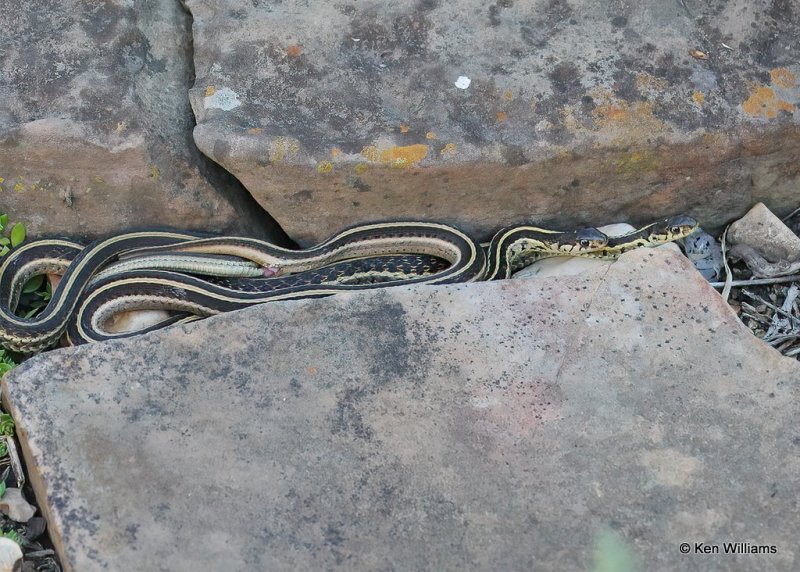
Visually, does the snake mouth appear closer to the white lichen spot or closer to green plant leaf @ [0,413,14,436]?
the white lichen spot

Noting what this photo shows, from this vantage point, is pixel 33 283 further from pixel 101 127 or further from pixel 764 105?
pixel 764 105

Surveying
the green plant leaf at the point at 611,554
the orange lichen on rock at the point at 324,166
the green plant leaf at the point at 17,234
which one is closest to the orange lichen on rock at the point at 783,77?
the orange lichen on rock at the point at 324,166

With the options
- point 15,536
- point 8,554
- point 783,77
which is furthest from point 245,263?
point 783,77

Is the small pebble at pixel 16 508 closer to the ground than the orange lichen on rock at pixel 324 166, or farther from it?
closer to the ground

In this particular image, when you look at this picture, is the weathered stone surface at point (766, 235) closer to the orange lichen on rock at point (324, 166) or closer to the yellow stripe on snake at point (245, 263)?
the yellow stripe on snake at point (245, 263)

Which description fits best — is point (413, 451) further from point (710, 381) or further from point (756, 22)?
point (756, 22)

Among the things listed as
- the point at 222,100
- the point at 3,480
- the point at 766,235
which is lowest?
the point at 3,480

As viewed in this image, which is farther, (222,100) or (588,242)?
(588,242)
